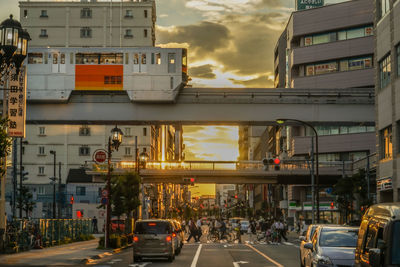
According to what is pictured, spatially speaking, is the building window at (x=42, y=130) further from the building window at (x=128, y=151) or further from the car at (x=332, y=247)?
the car at (x=332, y=247)

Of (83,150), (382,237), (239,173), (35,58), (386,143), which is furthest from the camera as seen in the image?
(83,150)

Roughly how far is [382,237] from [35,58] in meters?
37.3

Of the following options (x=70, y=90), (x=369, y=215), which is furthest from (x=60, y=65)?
(x=369, y=215)

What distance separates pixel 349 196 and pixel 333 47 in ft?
122

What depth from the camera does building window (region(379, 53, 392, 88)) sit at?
3959 centimetres

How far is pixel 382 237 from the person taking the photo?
1011 centimetres

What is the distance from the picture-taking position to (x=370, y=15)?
80562 mm

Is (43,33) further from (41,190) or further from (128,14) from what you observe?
(41,190)

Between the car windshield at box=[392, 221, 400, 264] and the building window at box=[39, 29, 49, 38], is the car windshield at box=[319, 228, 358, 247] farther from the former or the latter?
the building window at box=[39, 29, 49, 38]

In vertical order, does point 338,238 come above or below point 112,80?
below

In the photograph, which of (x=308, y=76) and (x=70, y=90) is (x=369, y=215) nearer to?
(x=70, y=90)

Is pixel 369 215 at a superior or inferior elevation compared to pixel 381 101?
inferior

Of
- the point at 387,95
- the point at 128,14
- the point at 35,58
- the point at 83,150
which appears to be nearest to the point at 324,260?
the point at 387,95

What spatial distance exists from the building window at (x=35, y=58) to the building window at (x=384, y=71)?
21679 mm
